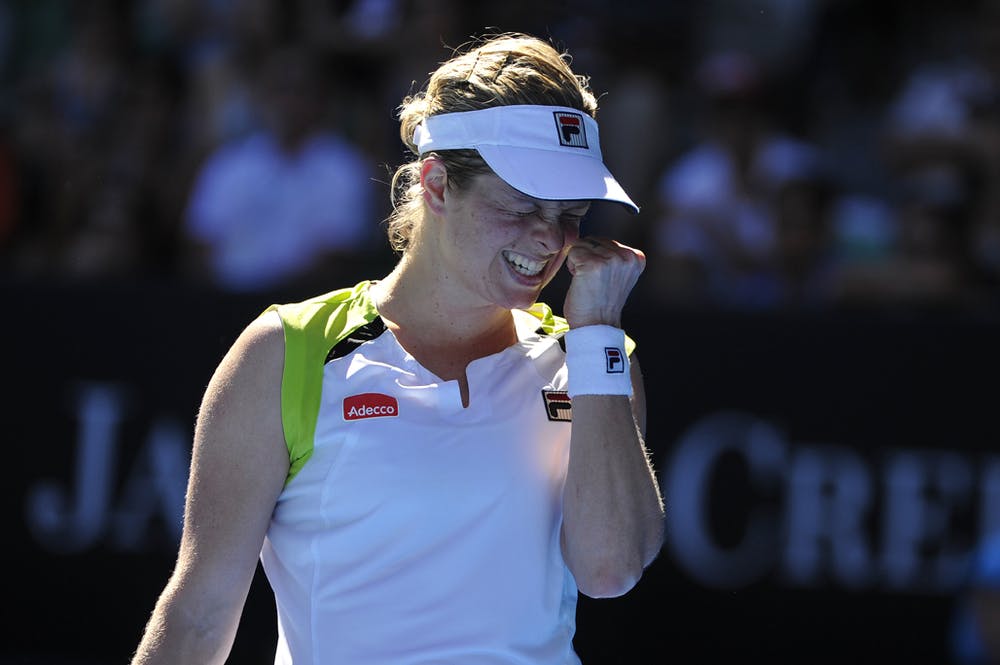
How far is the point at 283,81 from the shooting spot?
21.1ft

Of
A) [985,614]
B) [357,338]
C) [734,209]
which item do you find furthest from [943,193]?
[357,338]

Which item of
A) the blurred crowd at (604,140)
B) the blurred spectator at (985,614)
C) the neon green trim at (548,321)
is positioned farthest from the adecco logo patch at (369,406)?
the blurred crowd at (604,140)

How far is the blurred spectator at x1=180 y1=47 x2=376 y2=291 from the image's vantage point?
6312 millimetres

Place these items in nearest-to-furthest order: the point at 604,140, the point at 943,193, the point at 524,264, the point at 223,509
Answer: the point at 223,509, the point at 524,264, the point at 943,193, the point at 604,140

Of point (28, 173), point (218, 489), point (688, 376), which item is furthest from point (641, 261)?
point (28, 173)

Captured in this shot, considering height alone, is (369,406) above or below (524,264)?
below

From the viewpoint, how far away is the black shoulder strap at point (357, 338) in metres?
2.51

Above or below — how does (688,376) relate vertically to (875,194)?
below

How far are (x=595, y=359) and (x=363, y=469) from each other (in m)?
0.44

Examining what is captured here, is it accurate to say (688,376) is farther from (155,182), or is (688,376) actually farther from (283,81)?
(155,182)

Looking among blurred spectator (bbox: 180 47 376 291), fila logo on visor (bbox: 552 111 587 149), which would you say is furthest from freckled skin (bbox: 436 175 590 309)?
blurred spectator (bbox: 180 47 376 291)

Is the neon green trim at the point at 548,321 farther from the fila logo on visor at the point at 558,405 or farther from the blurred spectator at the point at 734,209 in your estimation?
the blurred spectator at the point at 734,209

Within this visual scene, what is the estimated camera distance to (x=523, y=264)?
2.51 m

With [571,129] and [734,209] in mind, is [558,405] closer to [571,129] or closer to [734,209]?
[571,129]
